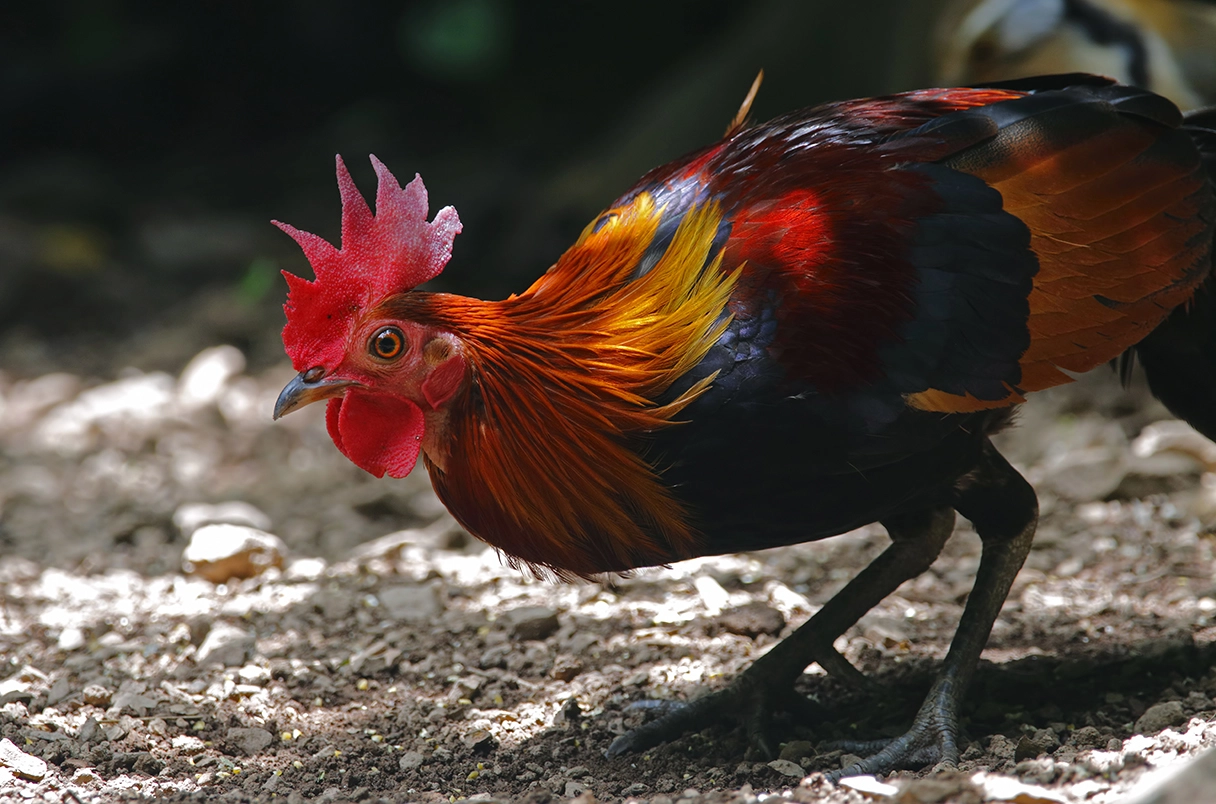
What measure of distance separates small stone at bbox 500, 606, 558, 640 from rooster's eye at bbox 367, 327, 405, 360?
4.50ft

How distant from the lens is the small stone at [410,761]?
3.27m

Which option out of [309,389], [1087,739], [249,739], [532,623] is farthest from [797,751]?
[309,389]

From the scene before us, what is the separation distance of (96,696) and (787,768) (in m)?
2.09

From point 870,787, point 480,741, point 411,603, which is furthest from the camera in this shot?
point 411,603

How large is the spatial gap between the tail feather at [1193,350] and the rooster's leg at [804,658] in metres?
0.80

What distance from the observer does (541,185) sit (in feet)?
31.2

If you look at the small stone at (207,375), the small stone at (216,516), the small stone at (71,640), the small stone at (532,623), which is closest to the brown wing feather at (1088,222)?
the small stone at (532,623)

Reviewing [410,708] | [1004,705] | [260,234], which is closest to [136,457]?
[410,708]

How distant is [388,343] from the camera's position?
3000mm

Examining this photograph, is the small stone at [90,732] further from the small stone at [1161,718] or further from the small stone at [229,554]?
the small stone at [1161,718]

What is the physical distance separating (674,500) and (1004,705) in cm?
139

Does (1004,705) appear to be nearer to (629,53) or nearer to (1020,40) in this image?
(1020,40)

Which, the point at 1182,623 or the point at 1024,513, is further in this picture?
the point at 1182,623

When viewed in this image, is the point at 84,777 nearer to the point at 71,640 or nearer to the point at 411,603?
the point at 71,640
